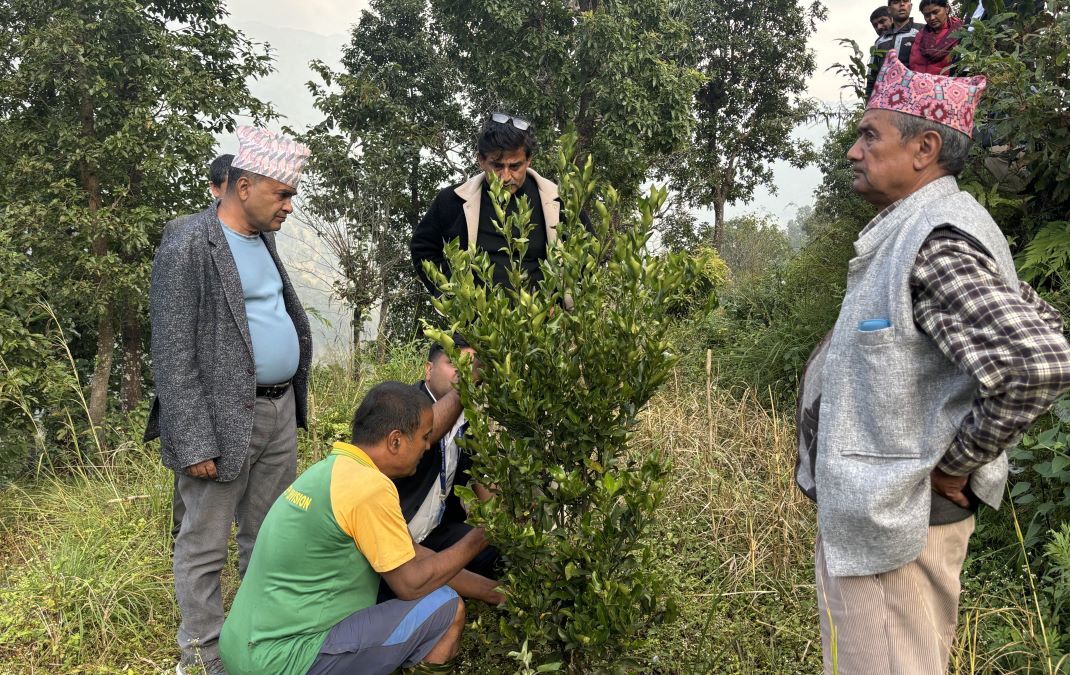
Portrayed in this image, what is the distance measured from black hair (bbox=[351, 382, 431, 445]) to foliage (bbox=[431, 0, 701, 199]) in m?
12.0

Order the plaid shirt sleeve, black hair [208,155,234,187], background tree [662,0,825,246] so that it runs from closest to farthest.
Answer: the plaid shirt sleeve
black hair [208,155,234,187]
background tree [662,0,825,246]

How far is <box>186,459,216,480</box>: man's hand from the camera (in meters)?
3.05

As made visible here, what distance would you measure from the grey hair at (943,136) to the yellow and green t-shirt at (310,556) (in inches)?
69.6

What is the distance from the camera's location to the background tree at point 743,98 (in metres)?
21.0

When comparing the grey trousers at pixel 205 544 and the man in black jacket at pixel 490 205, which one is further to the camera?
the man in black jacket at pixel 490 205

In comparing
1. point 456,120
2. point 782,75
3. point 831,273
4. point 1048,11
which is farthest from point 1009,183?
point 782,75

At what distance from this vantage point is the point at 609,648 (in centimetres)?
240

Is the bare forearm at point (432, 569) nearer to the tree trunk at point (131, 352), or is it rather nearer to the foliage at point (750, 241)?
the tree trunk at point (131, 352)

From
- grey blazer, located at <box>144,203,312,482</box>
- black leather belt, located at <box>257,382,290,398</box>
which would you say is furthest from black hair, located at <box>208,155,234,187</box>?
black leather belt, located at <box>257,382,290,398</box>

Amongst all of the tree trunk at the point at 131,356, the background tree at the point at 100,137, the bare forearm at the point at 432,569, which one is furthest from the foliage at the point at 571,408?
the tree trunk at the point at 131,356

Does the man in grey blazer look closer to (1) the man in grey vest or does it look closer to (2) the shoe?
(2) the shoe

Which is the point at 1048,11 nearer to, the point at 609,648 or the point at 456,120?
the point at 609,648

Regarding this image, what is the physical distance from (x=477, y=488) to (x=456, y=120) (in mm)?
14709

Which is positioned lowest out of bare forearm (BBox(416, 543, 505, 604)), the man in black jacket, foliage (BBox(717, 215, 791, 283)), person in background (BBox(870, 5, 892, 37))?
foliage (BBox(717, 215, 791, 283))
